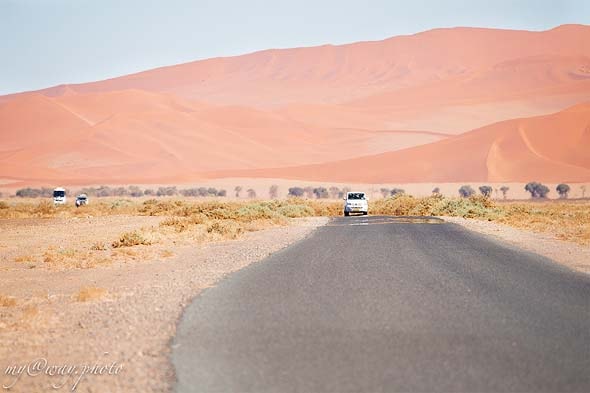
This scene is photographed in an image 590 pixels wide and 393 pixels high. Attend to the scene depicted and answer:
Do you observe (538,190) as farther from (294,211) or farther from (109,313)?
(109,313)

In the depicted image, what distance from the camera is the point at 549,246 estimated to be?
27.7 metres

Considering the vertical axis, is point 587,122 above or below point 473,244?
above

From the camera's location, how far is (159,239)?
100ft

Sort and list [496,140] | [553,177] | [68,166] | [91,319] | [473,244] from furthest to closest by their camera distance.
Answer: [68,166], [496,140], [553,177], [473,244], [91,319]

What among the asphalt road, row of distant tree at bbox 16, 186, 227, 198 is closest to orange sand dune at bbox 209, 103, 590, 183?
row of distant tree at bbox 16, 186, 227, 198

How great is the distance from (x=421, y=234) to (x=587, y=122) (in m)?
146

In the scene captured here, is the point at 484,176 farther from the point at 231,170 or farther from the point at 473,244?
the point at 473,244

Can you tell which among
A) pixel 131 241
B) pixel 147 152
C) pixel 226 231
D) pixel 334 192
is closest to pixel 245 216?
pixel 226 231

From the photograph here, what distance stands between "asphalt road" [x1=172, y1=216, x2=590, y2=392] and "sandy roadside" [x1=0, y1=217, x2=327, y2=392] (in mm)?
469

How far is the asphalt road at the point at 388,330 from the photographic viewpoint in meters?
8.32

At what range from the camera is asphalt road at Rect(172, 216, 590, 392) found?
832cm

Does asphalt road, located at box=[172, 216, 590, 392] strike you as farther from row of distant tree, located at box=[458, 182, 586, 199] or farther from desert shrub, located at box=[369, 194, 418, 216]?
row of distant tree, located at box=[458, 182, 586, 199]

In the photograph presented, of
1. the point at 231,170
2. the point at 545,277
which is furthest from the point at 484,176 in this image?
the point at 545,277

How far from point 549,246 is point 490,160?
126 meters
